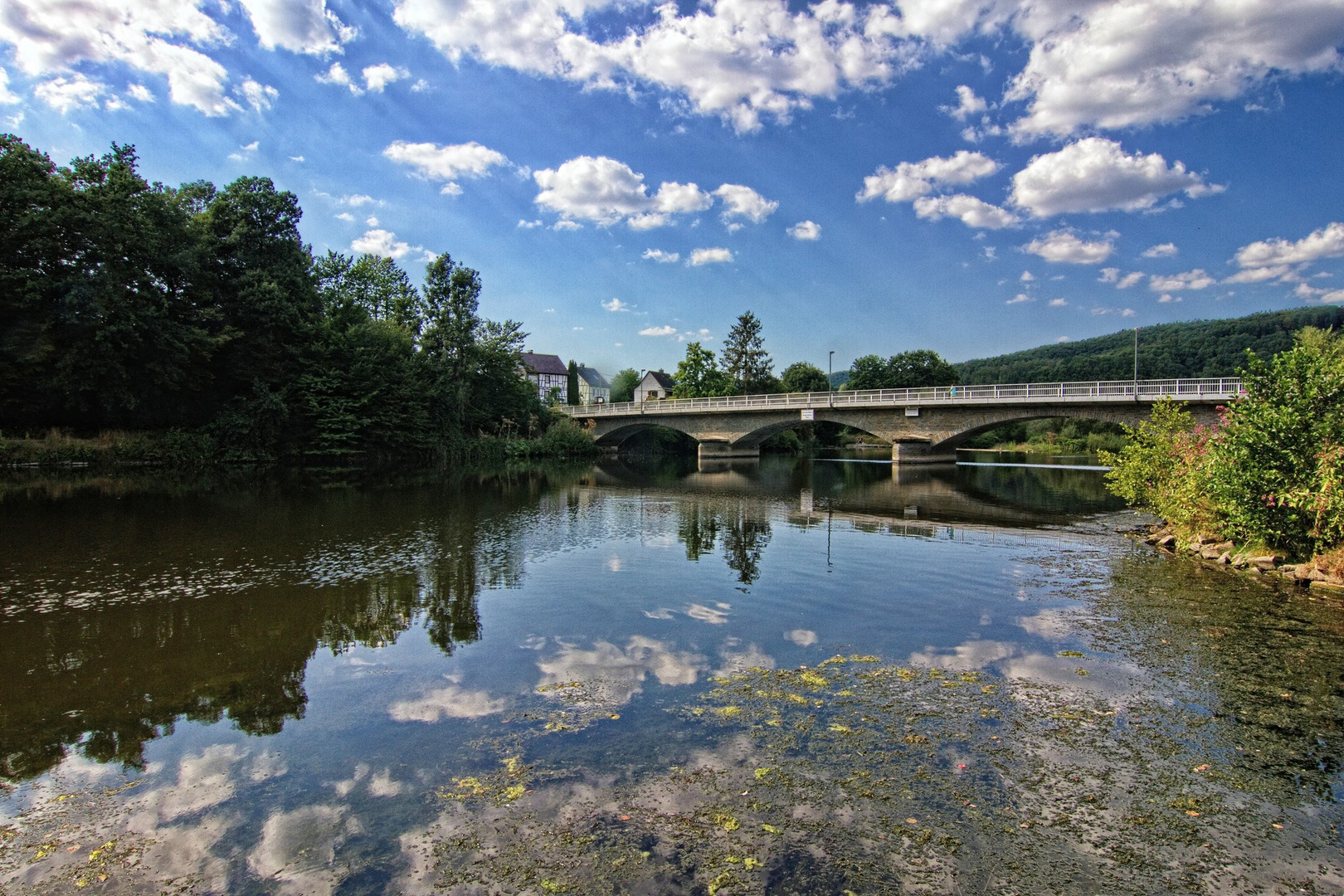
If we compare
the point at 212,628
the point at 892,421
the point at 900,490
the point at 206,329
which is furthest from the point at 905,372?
the point at 212,628

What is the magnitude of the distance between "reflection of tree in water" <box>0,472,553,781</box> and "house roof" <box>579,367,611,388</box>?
120m

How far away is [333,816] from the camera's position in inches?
193

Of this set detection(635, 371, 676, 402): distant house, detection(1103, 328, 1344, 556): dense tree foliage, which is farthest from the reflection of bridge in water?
detection(635, 371, 676, 402): distant house

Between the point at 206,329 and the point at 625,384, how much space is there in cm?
8527

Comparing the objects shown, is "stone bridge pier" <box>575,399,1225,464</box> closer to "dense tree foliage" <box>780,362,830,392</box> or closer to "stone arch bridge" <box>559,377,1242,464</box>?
"stone arch bridge" <box>559,377,1242,464</box>

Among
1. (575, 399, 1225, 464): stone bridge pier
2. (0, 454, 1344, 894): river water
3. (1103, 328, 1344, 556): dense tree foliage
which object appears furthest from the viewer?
(575, 399, 1225, 464): stone bridge pier

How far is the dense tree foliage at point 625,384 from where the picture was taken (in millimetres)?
121875

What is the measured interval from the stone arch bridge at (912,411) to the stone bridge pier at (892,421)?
6 centimetres

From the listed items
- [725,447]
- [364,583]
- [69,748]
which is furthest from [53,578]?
Answer: [725,447]

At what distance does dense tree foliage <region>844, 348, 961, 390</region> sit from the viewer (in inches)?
3880

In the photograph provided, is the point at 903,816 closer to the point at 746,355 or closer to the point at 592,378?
the point at 746,355

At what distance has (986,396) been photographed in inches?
1679

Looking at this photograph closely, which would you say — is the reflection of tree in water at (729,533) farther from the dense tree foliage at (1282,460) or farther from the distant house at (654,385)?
the distant house at (654,385)

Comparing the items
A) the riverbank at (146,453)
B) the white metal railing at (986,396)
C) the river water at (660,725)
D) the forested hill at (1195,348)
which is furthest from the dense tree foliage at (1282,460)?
the forested hill at (1195,348)
